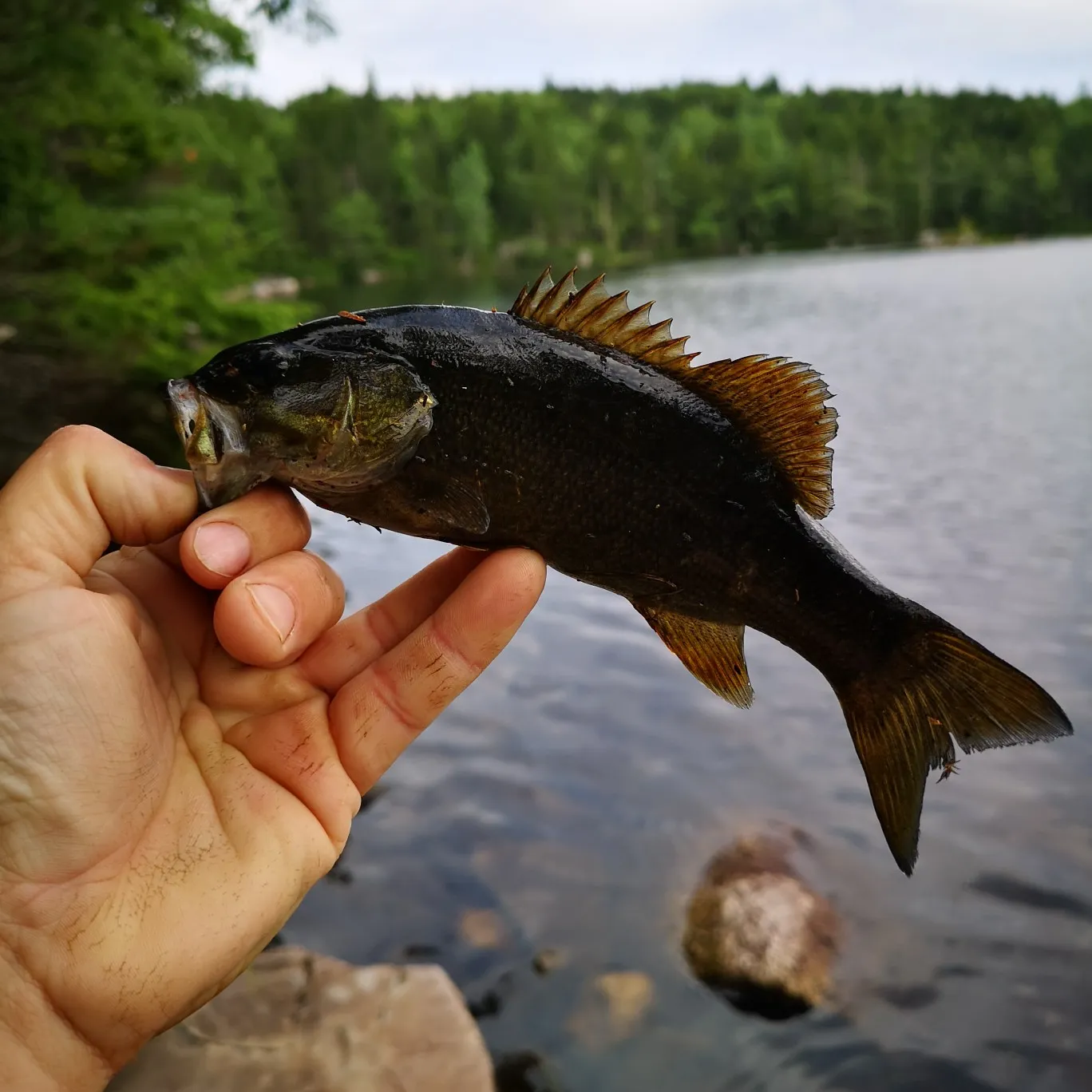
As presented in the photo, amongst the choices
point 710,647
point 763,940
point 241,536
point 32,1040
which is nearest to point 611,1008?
point 763,940

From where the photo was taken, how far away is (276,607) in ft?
8.48

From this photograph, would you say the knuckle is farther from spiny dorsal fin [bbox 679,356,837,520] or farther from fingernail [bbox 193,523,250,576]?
spiny dorsal fin [bbox 679,356,837,520]

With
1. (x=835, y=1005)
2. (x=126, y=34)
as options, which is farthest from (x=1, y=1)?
(x=835, y=1005)

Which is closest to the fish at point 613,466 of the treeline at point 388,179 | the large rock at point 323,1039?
the large rock at point 323,1039

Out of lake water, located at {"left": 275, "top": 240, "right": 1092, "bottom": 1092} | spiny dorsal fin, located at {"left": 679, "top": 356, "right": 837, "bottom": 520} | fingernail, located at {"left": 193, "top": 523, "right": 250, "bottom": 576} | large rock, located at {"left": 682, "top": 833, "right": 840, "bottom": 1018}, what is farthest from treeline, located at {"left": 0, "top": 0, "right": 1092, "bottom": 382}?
spiny dorsal fin, located at {"left": 679, "top": 356, "right": 837, "bottom": 520}

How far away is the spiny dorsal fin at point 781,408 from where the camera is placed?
2670mm

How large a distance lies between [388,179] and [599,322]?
92.2 metres

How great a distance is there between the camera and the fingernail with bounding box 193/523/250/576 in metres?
2.53

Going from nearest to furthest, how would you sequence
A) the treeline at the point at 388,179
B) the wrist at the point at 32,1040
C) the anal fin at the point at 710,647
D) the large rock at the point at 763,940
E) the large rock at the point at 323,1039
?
the wrist at the point at 32,1040, the anal fin at the point at 710,647, the large rock at the point at 323,1039, the large rock at the point at 763,940, the treeline at the point at 388,179

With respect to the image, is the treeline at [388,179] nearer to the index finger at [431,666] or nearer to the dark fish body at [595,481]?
the index finger at [431,666]

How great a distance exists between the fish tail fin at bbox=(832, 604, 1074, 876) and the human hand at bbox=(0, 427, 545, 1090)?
3.68ft

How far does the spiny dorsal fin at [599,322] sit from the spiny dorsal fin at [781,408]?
0.31 ft

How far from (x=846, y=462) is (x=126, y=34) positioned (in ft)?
45.6

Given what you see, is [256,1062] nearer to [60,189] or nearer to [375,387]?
[375,387]
